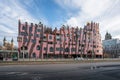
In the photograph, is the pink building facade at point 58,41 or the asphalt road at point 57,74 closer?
the asphalt road at point 57,74

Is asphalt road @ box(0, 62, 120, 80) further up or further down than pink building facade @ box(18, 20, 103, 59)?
further down

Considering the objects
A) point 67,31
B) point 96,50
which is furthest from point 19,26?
point 96,50

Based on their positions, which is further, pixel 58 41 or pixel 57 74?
pixel 58 41

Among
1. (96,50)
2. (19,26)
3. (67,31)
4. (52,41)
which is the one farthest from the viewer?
(96,50)

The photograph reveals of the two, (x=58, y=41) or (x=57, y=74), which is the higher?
(x=58, y=41)

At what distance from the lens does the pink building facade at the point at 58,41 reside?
77750 millimetres

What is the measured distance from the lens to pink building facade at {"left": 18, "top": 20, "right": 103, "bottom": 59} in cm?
7775

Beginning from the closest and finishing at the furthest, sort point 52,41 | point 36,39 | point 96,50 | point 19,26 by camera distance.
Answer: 1. point 19,26
2. point 36,39
3. point 52,41
4. point 96,50

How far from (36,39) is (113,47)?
93012mm

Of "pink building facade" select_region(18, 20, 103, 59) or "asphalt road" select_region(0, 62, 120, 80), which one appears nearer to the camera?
"asphalt road" select_region(0, 62, 120, 80)

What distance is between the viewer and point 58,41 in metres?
88.3

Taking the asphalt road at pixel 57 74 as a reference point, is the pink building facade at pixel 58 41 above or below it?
above

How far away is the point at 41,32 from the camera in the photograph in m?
83.4

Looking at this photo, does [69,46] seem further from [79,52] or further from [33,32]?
[33,32]
